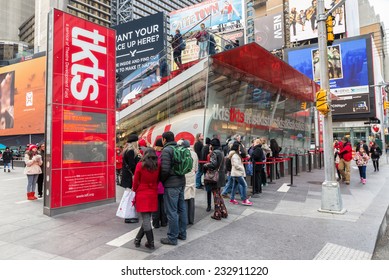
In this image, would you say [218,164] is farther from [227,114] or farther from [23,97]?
[23,97]

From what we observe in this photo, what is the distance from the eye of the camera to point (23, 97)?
4578 centimetres

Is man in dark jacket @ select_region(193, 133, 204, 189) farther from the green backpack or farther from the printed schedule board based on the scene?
the green backpack

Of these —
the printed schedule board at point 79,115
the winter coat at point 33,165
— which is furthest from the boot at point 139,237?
the winter coat at point 33,165

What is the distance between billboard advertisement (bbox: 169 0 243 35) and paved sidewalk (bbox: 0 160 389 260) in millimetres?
37209

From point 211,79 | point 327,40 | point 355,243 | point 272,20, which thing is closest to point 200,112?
point 211,79

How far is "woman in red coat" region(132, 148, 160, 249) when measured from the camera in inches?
165

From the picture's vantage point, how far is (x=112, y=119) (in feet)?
25.5

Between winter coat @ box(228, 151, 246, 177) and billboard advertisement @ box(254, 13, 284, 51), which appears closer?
winter coat @ box(228, 151, 246, 177)

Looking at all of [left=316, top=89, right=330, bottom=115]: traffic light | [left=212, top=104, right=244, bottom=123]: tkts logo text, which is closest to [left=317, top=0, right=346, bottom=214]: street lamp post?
[left=316, top=89, right=330, bottom=115]: traffic light

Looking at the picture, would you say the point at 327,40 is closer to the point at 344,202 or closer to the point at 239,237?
the point at 344,202

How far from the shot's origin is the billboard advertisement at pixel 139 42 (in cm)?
2789

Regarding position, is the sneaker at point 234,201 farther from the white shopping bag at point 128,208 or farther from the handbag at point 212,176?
the white shopping bag at point 128,208

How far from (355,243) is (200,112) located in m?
7.28

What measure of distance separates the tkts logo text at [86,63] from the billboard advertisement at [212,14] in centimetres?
3503
